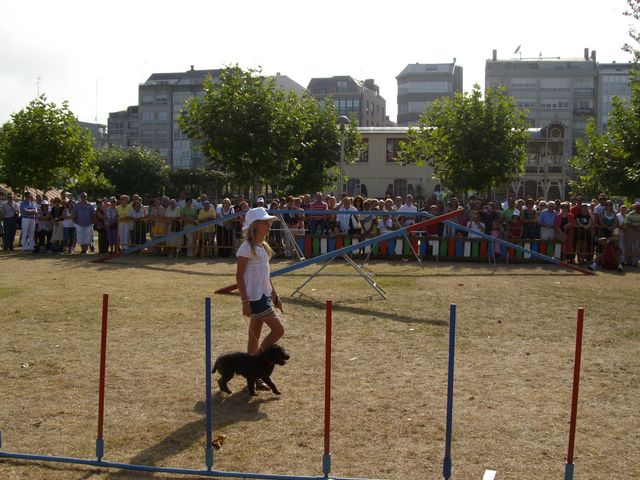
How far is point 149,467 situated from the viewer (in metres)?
4.89

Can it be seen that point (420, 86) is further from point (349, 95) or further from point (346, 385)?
point (346, 385)

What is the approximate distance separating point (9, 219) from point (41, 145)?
4728 mm

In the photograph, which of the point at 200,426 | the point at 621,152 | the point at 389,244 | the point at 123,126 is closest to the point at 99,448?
the point at 200,426

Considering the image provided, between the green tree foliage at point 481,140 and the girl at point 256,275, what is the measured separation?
23.4m

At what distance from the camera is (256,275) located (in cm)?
675

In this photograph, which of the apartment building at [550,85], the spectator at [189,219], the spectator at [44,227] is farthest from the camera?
the apartment building at [550,85]

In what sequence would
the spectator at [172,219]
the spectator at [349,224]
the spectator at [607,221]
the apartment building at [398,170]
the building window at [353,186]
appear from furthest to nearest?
1. the building window at [353,186]
2. the apartment building at [398,170]
3. the spectator at [172,219]
4. the spectator at [349,224]
5. the spectator at [607,221]

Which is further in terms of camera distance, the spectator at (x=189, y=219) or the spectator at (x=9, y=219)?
the spectator at (x=9, y=219)

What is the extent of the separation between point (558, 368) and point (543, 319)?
2.99 m

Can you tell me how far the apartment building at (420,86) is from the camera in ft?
346

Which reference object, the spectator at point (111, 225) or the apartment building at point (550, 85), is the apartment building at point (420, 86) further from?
the spectator at point (111, 225)

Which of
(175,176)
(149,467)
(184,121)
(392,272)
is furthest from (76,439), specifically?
(175,176)

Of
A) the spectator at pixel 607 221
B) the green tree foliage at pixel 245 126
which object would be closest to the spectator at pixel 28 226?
the green tree foliage at pixel 245 126

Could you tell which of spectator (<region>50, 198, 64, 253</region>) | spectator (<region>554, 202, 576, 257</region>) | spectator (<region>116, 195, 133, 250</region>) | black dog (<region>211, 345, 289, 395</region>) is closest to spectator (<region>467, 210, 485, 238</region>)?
spectator (<region>554, 202, 576, 257</region>)
